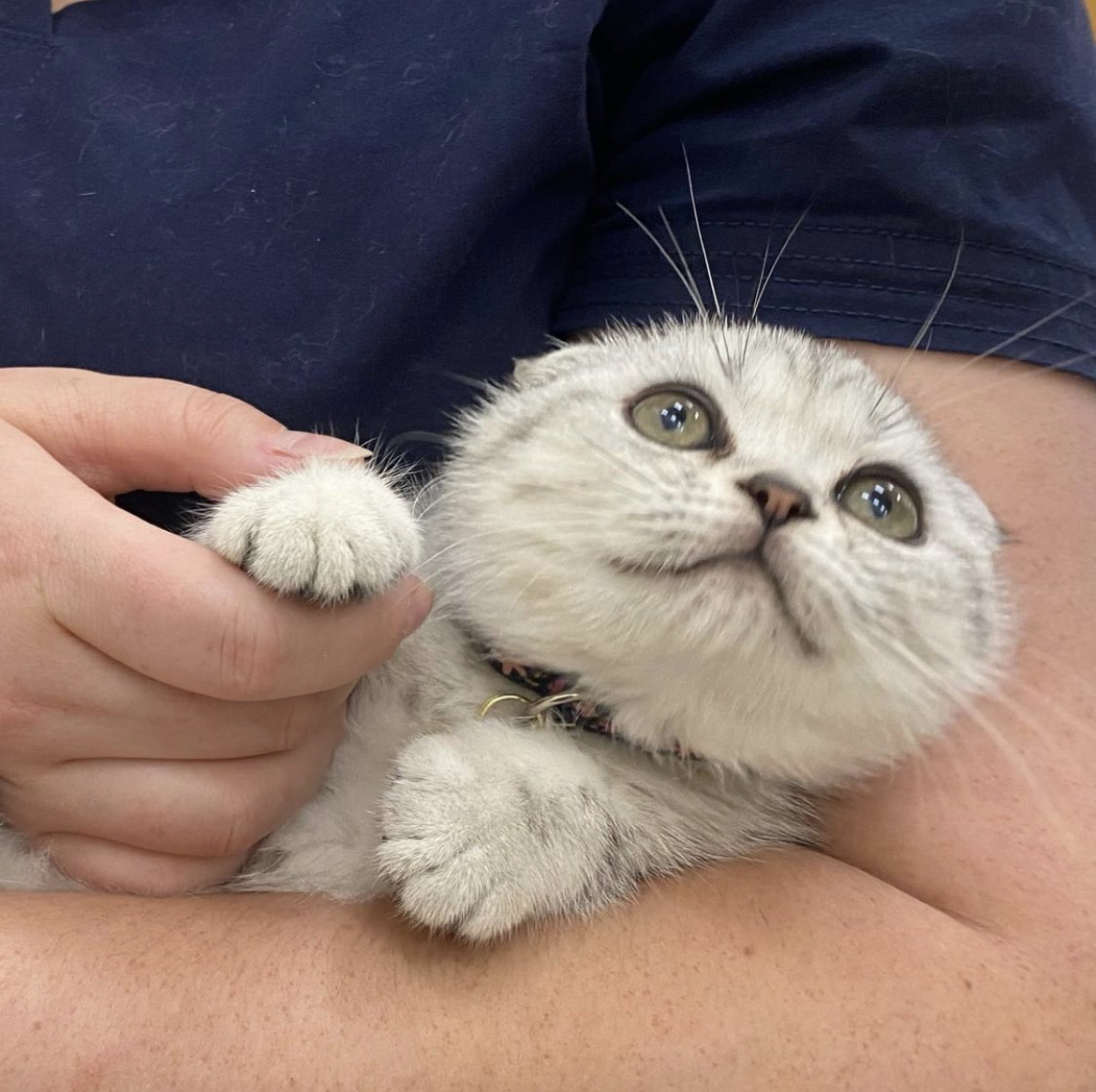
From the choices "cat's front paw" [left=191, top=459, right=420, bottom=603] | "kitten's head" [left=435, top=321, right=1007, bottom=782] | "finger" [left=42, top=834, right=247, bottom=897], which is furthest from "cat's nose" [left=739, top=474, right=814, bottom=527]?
"finger" [left=42, top=834, right=247, bottom=897]

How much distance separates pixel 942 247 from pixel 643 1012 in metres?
0.72

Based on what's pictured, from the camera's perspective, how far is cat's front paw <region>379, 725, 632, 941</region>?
69cm

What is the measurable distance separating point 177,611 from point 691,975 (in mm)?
469

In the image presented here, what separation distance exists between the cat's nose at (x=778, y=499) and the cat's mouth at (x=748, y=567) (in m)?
0.02

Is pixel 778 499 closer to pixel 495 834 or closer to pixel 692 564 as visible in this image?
pixel 692 564

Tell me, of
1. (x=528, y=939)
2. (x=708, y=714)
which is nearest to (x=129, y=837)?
(x=528, y=939)

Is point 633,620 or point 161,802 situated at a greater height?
point 633,620

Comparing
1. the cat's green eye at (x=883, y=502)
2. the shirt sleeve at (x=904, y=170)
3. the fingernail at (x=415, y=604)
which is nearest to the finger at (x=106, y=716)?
the fingernail at (x=415, y=604)

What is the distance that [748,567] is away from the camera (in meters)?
0.67

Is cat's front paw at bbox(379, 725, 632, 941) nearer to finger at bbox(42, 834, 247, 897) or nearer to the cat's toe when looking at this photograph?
the cat's toe

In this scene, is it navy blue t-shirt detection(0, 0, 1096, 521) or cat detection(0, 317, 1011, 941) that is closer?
cat detection(0, 317, 1011, 941)

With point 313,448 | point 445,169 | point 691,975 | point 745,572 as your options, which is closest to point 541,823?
point 691,975

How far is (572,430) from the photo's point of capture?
78 centimetres

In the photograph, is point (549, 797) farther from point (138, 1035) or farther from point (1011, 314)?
point (1011, 314)
